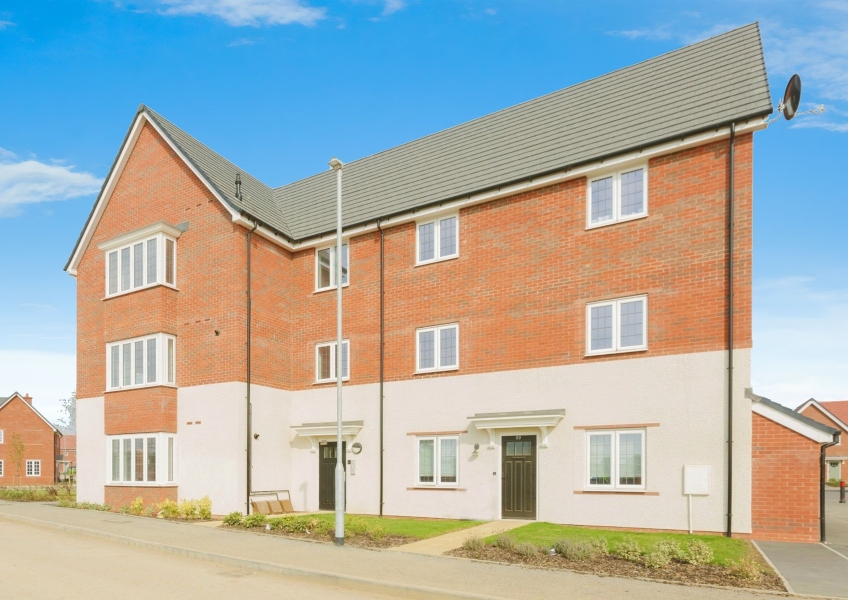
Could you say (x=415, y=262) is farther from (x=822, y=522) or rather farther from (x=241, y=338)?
(x=822, y=522)

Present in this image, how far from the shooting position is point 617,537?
47.4ft

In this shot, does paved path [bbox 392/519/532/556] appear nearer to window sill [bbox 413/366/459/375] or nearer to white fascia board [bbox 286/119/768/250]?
window sill [bbox 413/366/459/375]

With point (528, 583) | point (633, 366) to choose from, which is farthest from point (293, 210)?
point (528, 583)

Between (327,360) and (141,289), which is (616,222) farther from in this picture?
(141,289)

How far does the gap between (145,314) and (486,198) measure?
1146 centimetres

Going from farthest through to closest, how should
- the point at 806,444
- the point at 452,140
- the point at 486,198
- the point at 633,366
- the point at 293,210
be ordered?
the point at 293,210 → the point at 452,140 → the point at 486,198 → the point at 633,366 → the point at 806,444

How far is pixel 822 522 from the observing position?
14.7 meters

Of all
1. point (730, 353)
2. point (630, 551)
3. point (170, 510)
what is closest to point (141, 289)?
point (170, 510)

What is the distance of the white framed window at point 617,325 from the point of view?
16625mm

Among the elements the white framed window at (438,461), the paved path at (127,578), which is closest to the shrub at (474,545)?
the paved path at (127,578)

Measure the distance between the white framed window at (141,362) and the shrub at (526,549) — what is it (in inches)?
518

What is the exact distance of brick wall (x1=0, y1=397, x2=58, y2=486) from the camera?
56250 mm

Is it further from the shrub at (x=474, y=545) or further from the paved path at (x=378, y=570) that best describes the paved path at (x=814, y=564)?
the shrub at (x=474, y=545)

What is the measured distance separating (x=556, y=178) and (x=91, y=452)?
17.9 m
